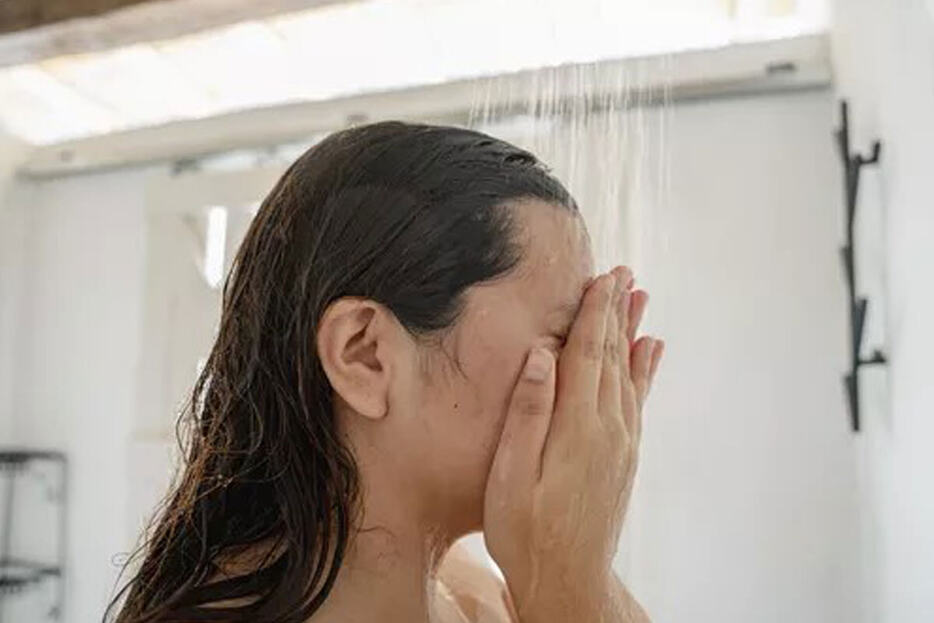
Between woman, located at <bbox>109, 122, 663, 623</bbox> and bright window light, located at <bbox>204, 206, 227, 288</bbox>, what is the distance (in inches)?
58.2

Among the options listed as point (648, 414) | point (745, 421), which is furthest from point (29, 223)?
point (745, 421)

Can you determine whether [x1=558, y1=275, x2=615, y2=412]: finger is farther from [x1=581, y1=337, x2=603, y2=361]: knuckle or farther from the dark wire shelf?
the dark wire shelf

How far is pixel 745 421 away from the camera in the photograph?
1.60 metres

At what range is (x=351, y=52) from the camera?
193 cm

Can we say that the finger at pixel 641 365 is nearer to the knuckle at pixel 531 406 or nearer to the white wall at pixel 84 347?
the knuckle at pixel 531 406

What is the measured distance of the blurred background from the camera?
4.05 feet

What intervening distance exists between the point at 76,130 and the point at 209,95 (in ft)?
1.29

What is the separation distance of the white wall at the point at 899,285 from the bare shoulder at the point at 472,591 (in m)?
0.37

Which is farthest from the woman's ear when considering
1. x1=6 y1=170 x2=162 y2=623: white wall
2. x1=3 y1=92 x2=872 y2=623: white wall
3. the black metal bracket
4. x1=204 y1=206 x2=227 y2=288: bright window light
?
x1=6 y1=170 x2=162 y2=623: white wall

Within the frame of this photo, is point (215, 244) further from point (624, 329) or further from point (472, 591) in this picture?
point (624, 329)

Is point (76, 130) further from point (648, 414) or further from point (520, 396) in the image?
point (520, 396)

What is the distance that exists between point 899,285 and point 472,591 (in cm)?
57

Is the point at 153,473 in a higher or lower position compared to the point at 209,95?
lower

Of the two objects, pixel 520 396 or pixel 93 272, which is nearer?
pixel 520 396
